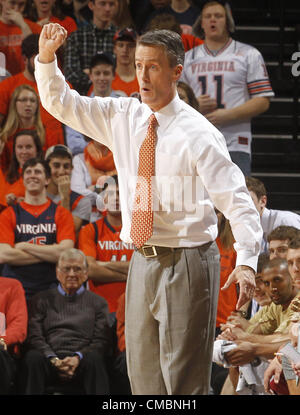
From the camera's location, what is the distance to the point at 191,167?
246 centimetres

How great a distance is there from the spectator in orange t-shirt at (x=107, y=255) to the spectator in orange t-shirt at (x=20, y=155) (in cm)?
56

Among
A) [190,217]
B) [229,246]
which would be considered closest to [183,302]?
[190,217]

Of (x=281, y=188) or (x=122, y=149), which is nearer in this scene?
(x=122, y=149)

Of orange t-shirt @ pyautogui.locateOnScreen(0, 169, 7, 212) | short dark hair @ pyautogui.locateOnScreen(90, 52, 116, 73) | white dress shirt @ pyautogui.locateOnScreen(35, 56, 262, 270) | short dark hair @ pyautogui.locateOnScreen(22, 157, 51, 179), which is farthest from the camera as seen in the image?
short dark hair @ pyautogui.locateOnScreen(90, 52, 116, 73)

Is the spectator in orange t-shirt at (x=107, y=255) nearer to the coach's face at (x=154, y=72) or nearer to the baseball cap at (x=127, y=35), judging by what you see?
the baseball cap at (x=127, y=35)

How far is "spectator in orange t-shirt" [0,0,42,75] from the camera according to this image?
541 centimetres

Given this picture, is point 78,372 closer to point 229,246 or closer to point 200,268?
point 229,246

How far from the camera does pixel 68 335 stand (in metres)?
4.48

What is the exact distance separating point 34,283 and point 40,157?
854 millimetres

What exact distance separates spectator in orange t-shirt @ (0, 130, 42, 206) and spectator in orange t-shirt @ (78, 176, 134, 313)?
557 mm

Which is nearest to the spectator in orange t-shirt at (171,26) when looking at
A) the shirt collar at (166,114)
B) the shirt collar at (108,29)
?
the shirt collar at (108,29)

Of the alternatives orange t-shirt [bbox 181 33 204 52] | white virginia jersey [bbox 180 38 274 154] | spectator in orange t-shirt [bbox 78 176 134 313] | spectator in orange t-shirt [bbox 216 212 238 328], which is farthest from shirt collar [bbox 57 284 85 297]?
orange t-shirt [bbox 181 33 204 52]

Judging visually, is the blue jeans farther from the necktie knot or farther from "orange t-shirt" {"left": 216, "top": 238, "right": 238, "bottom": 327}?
the necktie knot

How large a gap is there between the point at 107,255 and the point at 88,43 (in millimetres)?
1627
